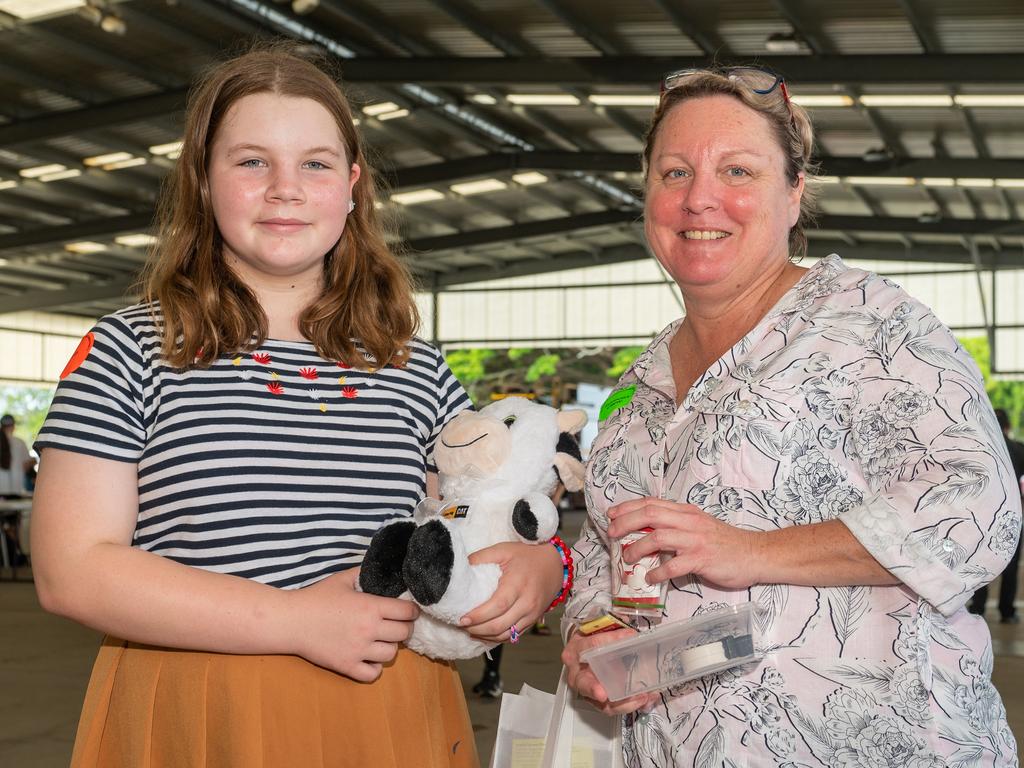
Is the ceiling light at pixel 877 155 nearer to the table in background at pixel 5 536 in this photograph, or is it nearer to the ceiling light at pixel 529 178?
the ceiling light at pixel 529 178

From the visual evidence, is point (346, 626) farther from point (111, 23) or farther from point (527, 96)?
point (527, 96)

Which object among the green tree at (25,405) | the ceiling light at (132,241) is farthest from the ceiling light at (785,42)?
the green tree at (25,405)

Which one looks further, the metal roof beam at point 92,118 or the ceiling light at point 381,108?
the ceiling light at point 381,108

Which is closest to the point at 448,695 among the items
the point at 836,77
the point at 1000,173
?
the point at 836,77

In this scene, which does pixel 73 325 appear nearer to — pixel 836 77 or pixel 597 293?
pixel 597 293

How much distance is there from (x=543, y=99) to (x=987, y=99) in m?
5.63

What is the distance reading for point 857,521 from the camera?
1.49m

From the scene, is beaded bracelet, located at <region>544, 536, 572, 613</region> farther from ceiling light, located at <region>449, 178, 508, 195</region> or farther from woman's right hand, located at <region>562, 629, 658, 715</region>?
ceiling light, located at <region>449, 178, 508, 195</region>

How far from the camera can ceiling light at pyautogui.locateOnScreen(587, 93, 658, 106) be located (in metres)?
14.2

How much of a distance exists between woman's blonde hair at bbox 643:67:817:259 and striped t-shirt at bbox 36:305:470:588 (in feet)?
2.48

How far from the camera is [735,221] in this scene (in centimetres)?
180

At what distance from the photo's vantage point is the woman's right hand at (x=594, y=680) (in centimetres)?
170

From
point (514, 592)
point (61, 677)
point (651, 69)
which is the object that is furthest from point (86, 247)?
point (514, 592)

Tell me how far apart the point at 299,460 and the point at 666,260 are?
2.44ft
